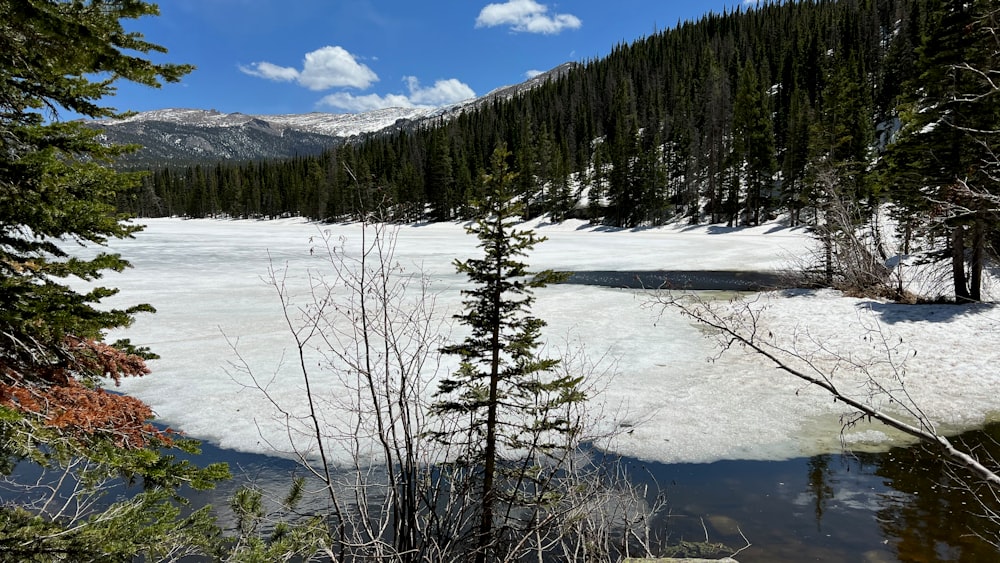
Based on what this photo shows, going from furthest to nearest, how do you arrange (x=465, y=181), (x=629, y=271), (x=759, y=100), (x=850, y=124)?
(x=465, y=181), (x=759, y=100), (x=850, y=124), (x=629, y=271)

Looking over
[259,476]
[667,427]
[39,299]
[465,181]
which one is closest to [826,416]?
[667,427]

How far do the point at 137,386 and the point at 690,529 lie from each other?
986 cm

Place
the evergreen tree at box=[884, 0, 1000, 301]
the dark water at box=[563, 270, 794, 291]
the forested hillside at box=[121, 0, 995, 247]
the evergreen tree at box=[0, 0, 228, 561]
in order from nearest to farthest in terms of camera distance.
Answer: the evergreen tree at box=[0, 0, 228, 561], the evergreen tree at box=[884, 0, 1000, 301], the dark water at box=[563, 270, 794, 291], the forested hillside at box=[121, 0, 995, 247]

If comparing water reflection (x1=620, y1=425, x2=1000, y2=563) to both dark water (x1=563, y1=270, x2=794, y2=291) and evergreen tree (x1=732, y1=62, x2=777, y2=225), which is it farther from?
evergreen tree (x1=732, y1=62, x2=777, y2=225)

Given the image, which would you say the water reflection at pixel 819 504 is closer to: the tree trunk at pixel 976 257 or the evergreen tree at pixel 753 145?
the tree trunk at pixel 976 257

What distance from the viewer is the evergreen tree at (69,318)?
2.56m

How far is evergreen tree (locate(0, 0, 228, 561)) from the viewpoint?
8.39 ft

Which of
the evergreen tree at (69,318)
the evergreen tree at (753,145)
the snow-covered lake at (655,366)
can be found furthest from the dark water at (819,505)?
the evergreen tree at (753,145)

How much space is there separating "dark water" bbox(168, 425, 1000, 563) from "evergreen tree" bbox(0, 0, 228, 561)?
3.07m

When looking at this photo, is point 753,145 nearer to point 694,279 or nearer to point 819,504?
point 694,279

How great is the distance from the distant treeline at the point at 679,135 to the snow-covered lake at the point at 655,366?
234 inches

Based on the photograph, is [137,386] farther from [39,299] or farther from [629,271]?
[629,271]

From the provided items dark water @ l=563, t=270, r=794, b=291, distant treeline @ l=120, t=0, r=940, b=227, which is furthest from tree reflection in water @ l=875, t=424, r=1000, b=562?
dark water @ l=563, t=270, r=794, b=291

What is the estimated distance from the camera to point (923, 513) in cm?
586
